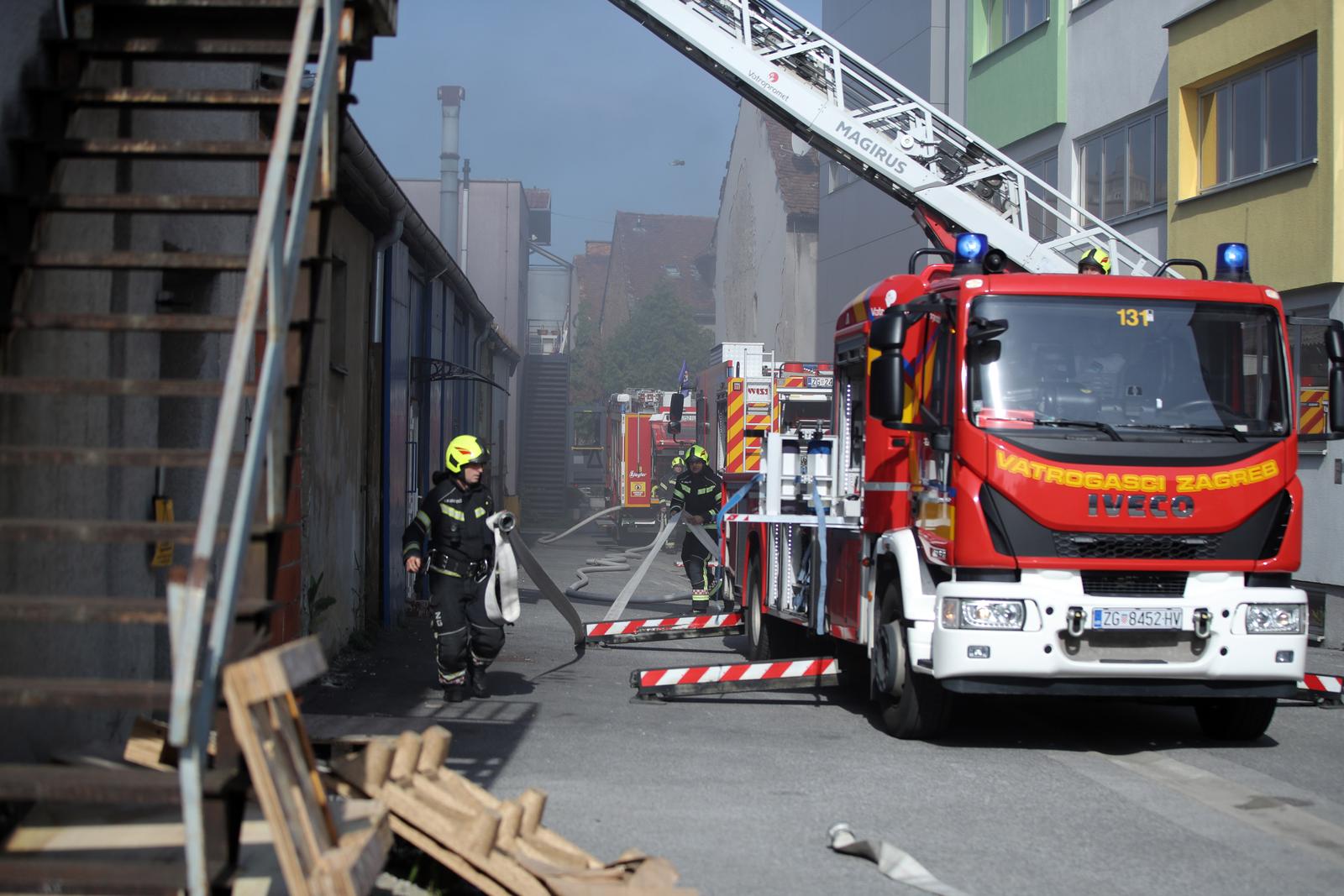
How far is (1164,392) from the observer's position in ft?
25.7

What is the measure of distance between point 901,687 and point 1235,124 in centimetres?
993

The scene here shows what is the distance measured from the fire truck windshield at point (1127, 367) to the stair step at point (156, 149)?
414 cm

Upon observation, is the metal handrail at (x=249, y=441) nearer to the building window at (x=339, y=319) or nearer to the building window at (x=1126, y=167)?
the building window at (x=339, y=319)

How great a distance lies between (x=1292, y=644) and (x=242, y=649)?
590 centimetres

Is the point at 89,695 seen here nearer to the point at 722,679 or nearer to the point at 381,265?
the point at 722,679

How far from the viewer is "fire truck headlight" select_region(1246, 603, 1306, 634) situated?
7.67 m

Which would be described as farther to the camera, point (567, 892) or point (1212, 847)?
point (1212, 847)

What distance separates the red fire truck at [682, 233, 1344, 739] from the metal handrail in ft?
13.0

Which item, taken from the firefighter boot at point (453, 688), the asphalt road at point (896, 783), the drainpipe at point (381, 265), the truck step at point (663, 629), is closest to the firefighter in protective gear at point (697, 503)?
the truck step at point (663, 629)

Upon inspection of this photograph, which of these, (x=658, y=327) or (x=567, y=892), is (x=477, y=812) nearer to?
(x=567, y=892)

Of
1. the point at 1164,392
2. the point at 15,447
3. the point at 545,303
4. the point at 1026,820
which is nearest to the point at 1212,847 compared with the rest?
the point at 1026,820

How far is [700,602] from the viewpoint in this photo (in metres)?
16.2

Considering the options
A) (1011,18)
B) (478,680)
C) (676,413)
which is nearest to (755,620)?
(478,680)

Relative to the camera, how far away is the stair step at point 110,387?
4590mm
